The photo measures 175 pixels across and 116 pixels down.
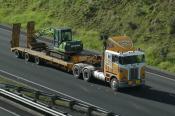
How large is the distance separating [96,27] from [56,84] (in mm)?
18638

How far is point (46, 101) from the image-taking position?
30.3m

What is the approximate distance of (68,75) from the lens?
128 ft

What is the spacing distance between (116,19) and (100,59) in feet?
49.2

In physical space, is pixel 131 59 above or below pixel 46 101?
above

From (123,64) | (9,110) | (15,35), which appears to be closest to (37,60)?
(15,35)

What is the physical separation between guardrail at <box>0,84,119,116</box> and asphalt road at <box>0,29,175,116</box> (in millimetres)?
3136

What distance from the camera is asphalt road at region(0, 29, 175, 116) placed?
31.2 m

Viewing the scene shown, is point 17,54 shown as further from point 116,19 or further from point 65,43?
point 116,19

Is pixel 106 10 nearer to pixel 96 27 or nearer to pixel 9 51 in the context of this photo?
pixel 96 27

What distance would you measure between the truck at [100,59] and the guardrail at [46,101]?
6423 mm

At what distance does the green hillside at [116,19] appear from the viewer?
Result: 4650cm

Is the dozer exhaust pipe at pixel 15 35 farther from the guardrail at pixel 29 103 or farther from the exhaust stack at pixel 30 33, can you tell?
the guardrail at pixel 29 103

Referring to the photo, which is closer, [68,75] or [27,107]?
[27,107]

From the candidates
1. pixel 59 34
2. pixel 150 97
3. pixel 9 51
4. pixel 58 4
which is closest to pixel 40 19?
pixel 58 4
